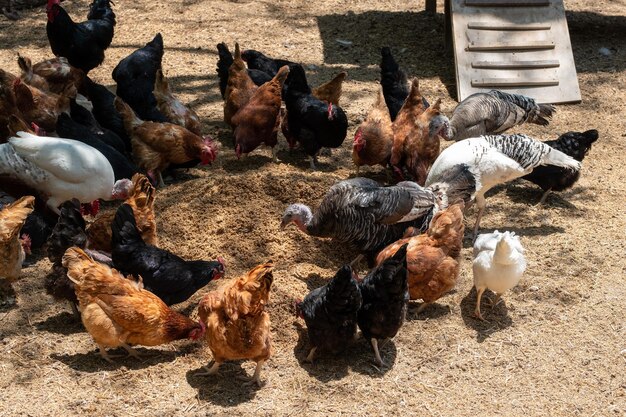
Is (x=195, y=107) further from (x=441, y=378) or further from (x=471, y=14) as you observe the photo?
(x=441, y=378)

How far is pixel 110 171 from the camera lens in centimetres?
737

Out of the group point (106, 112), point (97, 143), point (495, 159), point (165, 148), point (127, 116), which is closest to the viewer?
point (495, 159)

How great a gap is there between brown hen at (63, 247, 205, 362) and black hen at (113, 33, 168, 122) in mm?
3492

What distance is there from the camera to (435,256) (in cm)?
621

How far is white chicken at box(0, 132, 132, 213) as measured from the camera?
23.7 feet

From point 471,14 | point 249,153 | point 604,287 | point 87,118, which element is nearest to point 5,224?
point 87,118

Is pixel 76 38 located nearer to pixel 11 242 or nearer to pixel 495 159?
pixel 11 242

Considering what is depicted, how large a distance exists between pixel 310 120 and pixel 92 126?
2.31 m

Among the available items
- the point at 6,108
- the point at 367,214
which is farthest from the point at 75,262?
the point at 6,108

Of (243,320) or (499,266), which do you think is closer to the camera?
(243,320)

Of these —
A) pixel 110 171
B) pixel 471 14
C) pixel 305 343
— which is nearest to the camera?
pixel 305 343

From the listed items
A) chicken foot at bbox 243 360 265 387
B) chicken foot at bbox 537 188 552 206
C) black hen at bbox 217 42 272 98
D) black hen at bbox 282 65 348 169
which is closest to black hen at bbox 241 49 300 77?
black hen at bbox 217 42 272 98

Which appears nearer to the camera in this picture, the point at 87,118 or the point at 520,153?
the point at 520,153

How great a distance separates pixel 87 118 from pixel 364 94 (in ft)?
12.5
